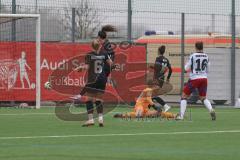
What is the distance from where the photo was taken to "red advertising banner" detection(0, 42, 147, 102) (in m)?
28.8

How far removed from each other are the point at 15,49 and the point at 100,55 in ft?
34.7

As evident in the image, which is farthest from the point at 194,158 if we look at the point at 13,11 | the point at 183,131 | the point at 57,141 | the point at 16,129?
the point at 13,11

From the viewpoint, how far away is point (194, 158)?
469 inches

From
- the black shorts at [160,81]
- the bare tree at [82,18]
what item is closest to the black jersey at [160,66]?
the black shorts at [160,81]

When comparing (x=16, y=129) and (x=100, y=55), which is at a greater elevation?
(x=100, y=55)

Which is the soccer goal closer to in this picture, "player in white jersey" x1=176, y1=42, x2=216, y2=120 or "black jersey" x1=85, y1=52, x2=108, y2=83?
"player in white jersey" x1=176, y1=42, x2=216, y2=120

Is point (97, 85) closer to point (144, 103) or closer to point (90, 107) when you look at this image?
point (90, 107)

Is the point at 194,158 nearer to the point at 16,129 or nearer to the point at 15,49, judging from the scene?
the point at 16,129

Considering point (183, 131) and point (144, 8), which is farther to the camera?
point (144, 8)

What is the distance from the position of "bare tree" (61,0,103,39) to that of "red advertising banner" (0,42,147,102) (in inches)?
33.8

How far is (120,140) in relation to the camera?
1494 centimetres

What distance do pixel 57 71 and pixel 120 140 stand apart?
15.0m

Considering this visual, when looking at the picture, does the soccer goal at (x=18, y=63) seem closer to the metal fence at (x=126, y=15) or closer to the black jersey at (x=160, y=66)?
the metal fence at (x=126, y=15)

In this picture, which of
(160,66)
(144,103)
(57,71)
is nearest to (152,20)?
(57,71)
